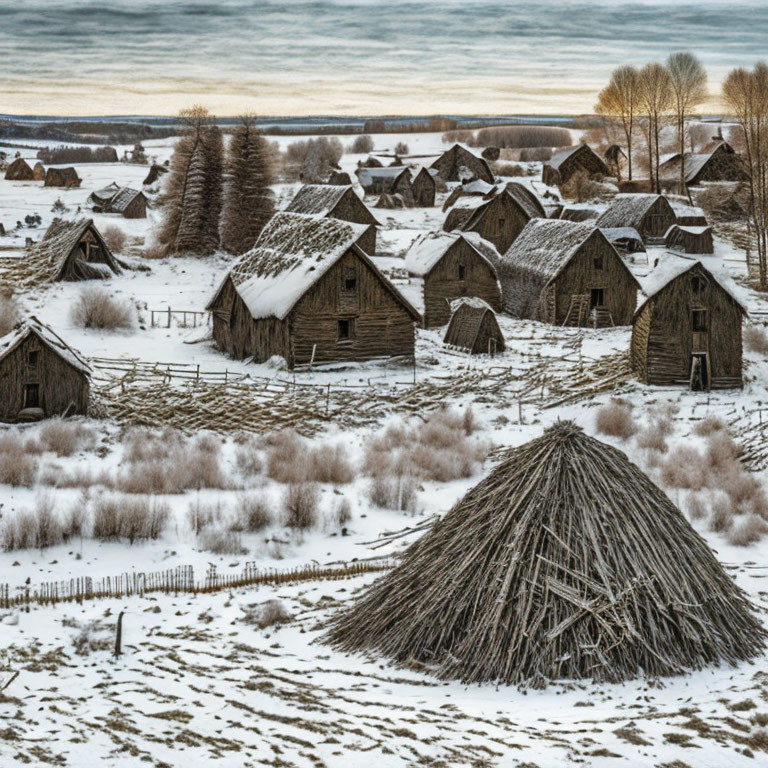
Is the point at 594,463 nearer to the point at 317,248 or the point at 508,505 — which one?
the point at 508,505

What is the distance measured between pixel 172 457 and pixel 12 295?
73.1ft

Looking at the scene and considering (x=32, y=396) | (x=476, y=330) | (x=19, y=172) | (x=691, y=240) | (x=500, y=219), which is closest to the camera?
(x=32, y=396)

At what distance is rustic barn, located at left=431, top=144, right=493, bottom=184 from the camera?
90.6 meters

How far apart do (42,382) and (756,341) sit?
23.6 m

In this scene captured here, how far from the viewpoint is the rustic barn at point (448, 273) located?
150 ft

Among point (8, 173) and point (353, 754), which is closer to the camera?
point (353, 754)

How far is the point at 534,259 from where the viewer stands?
47.6 m

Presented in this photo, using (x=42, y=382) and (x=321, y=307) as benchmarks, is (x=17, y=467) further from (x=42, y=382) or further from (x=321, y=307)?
(x=321, y=307)

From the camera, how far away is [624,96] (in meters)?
83.3

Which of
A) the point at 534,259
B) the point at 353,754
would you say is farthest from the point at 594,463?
the point at 534,259

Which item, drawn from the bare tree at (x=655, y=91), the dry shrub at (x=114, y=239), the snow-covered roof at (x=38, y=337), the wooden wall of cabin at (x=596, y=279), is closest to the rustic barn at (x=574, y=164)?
the bare tree at (x=655, y=91)

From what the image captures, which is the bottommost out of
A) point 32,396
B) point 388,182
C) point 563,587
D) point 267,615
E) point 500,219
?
point 267,615

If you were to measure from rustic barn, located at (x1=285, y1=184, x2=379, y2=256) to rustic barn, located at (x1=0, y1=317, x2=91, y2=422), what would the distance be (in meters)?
31.1

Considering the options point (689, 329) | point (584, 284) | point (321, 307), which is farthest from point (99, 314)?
point (689, 329)
